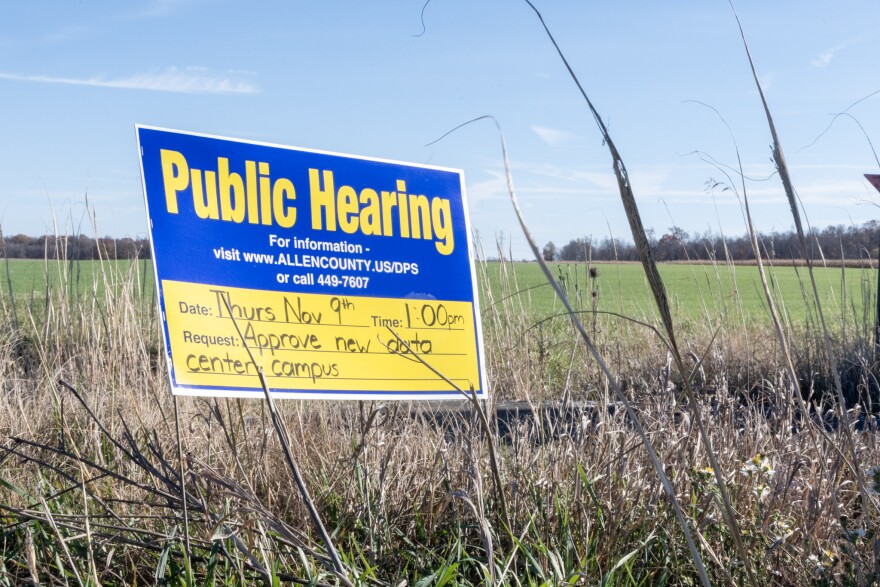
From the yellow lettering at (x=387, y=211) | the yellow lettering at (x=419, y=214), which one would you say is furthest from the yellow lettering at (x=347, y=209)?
the yellow lettering at (x=419, y=214)

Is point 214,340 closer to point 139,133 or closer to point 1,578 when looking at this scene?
point 139,133

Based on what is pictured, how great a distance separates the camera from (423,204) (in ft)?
10.2

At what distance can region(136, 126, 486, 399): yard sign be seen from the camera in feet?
8.44

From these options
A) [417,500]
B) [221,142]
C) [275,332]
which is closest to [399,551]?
[417,500]

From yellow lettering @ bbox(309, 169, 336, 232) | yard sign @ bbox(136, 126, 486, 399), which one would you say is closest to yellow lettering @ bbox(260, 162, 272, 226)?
yard sign @ bbox(136, 126, 486, 399)

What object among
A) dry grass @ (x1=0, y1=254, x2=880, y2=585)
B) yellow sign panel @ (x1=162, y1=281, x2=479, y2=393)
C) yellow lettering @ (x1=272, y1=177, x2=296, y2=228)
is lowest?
dry grass @ (x1=0, y1=254, x2=880, y2=585)

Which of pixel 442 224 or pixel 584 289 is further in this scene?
pixel 584 289

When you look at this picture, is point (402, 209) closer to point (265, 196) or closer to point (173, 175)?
point (265, 196)

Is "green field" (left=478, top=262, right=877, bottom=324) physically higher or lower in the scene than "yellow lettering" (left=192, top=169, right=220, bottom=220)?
lower

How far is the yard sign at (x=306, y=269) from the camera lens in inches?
101

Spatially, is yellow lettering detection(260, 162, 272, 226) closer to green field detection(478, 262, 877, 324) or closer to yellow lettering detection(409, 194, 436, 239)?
yellow lettering detection(409, 194, 436, 239)

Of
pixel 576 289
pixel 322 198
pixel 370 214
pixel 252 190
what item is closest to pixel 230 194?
pixel 252 190

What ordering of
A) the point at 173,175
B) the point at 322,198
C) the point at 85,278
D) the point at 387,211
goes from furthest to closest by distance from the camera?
the point at 85,278
the point at 387,211
the point at 322,198
the point at 173,175

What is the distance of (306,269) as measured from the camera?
2789 mm
